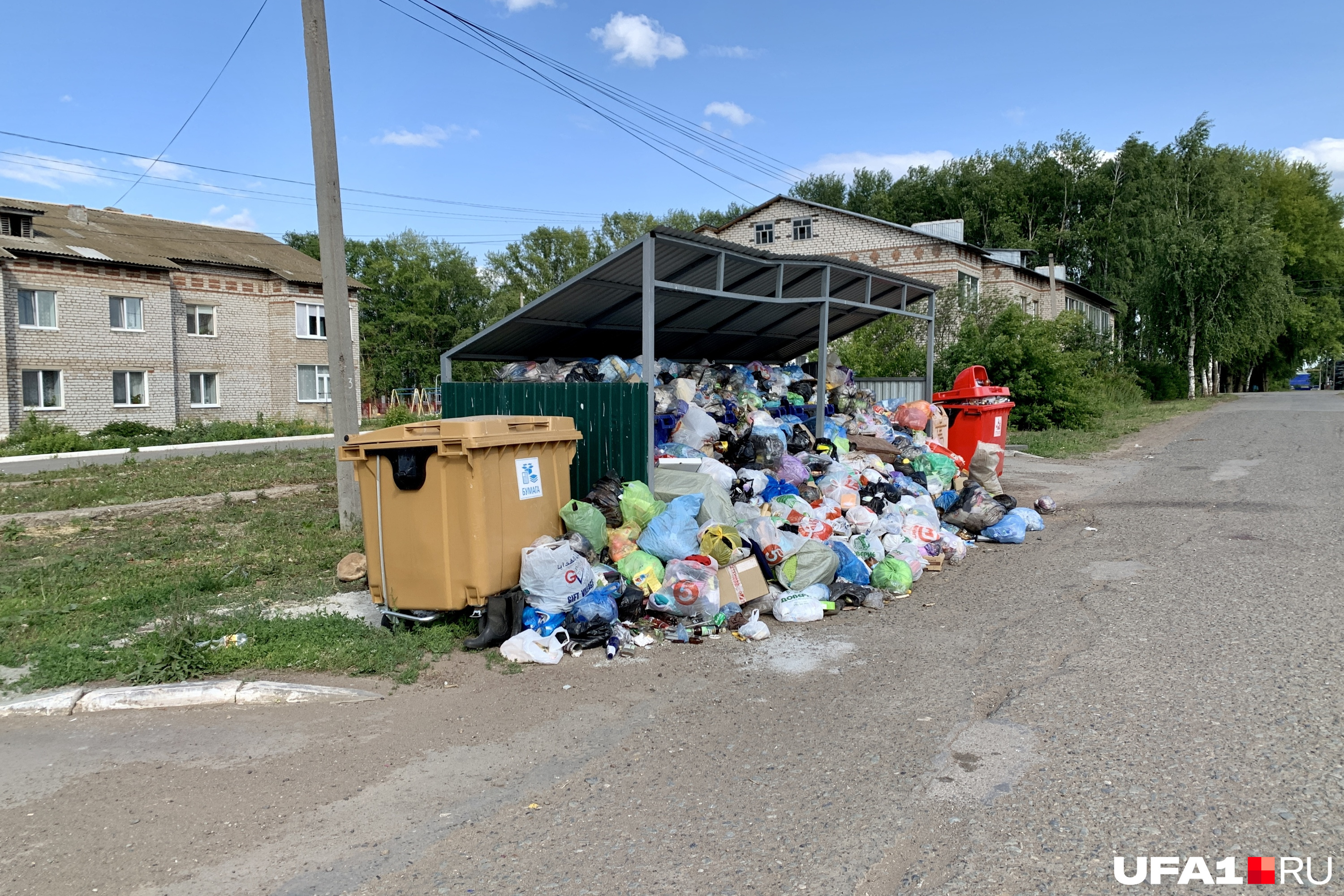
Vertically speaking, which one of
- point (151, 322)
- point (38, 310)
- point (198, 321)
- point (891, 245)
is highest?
point (891, 245)

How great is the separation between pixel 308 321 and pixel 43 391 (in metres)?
9.26

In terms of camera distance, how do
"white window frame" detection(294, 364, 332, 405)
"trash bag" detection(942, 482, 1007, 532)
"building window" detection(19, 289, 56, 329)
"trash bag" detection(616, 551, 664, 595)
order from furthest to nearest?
"white window frame" detection(294, 364, 332, 405), "building window" detection(19, 289, 56, 329), "trash bag" detection(942, 482, 1007, 532), "trash bag" detection(616, 551, 664, 595)

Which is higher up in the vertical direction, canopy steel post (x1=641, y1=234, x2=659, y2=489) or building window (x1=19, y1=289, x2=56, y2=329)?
building window (x1=19, y1=289, x2=56, y2=329)

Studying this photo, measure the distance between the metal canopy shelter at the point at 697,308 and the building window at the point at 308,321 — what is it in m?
24.8

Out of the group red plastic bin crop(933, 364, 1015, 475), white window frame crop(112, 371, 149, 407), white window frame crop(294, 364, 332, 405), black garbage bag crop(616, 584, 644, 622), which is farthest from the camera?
white window frame crop(294, 364, 332, 405)

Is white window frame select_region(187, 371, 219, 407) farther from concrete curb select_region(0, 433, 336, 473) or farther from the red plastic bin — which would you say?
the red plastic bin

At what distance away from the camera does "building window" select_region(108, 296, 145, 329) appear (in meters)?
27.6

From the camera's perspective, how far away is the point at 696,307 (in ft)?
33.7

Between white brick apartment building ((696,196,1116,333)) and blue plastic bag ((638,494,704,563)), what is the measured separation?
23849 millimetres

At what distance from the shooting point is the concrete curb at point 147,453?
17.6 meters

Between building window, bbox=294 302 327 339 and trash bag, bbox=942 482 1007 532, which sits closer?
trash bag, bbox=942 482 1007 532

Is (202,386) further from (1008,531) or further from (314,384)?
(1008,531)

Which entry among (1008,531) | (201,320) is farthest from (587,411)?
(201,320)

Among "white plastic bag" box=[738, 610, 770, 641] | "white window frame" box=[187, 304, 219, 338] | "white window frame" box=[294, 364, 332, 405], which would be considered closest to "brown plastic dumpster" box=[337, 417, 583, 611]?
"white plastic bag" box=[738, 610, 770, 641]
